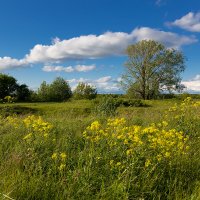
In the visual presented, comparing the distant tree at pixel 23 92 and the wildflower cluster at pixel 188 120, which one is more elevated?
the distant tree at pixel 23 92

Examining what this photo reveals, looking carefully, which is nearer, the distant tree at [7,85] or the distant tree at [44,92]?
the distant tree at [7,85]

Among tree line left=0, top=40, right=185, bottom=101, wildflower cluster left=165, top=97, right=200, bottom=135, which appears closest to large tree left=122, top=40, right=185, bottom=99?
tree line left=0, top=40, right=185, bottom=101

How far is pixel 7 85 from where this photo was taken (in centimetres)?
5644

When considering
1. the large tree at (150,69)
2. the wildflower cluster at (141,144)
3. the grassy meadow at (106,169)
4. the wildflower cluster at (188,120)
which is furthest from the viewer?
the large tree at (150,69)

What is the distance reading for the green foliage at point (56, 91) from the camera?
6744 cm

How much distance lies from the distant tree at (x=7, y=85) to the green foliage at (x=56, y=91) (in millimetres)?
8569

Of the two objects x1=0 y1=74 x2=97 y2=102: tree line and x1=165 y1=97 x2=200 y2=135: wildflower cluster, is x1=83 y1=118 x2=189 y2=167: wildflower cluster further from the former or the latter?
x1=0 y1=74 x2=97 y2=102: tree line

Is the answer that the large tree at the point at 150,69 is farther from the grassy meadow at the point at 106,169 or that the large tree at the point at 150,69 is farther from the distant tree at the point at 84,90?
the grassy meadow at the point at 106,169

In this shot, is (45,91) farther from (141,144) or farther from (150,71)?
(141,144)

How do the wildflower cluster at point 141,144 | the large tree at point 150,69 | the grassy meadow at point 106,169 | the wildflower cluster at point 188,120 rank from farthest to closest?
the large tree at point 150,69, the wildflower cluster at point 188,120, the wildflower cluster at point 141,144, the grassy meadow at point 106,169

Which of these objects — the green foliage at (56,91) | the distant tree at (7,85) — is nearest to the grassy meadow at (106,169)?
the distant tree at (7,85)

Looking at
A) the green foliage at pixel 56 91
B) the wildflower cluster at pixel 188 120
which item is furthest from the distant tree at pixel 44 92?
the wildflower cluster at pixel 188 120

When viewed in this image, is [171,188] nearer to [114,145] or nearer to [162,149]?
[162,149]

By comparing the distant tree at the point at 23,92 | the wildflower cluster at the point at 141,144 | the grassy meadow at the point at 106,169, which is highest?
the distant tree at the point at 23,92
